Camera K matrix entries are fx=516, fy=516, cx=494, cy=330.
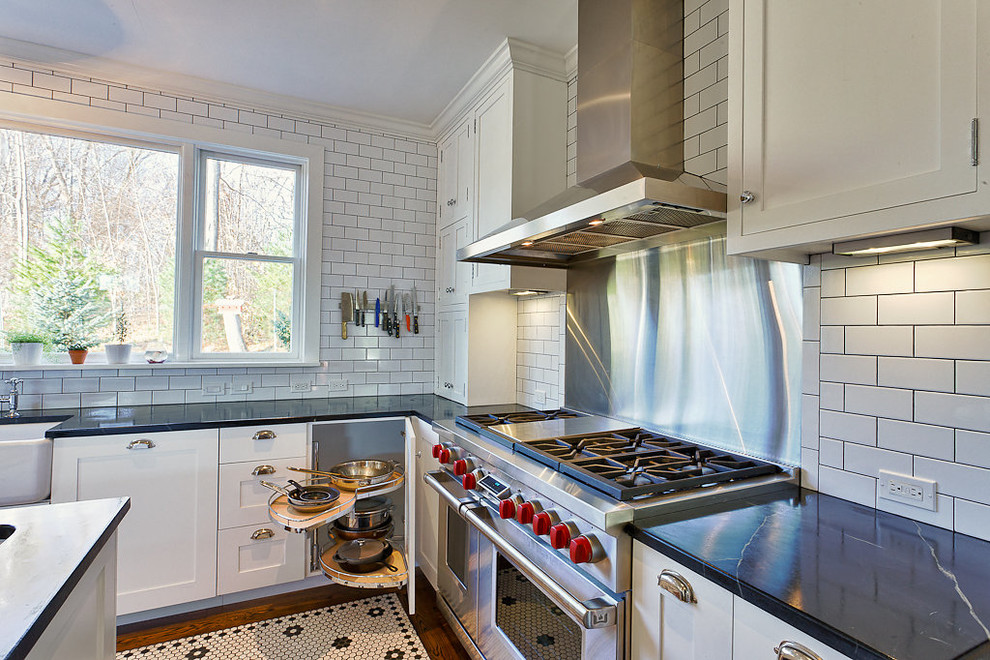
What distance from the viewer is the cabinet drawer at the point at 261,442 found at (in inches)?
97.1

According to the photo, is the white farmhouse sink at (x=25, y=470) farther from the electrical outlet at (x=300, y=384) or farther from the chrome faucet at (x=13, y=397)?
the electrical outlet at (x=300, y=384)

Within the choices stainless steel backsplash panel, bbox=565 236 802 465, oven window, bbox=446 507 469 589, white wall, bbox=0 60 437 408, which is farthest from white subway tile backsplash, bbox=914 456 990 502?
white wall, bbox=0 60 437 408

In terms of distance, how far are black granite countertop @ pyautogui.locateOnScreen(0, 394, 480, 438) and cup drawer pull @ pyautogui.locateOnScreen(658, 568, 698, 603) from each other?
160cm

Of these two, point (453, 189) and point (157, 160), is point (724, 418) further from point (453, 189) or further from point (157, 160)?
point (157, 160)

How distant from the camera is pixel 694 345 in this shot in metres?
1.92

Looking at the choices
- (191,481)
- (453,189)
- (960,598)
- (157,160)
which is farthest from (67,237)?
(960,598)

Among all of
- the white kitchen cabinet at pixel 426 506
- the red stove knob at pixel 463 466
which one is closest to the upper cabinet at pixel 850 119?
the red stove knob at pixel 463 466

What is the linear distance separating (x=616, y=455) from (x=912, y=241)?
977 mm

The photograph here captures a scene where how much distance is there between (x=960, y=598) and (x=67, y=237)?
3780 mm

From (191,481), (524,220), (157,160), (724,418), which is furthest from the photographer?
(157,160)

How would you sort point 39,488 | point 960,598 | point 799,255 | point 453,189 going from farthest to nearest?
1. point 453,189
2. point 39,488
3. point 799,255
4. point 960,598

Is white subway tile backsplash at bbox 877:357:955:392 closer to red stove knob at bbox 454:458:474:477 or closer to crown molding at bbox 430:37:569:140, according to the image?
red stove knob at bbox 454:458:474:477

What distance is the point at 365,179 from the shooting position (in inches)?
134

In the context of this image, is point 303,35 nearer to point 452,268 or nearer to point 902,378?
point 452,268
